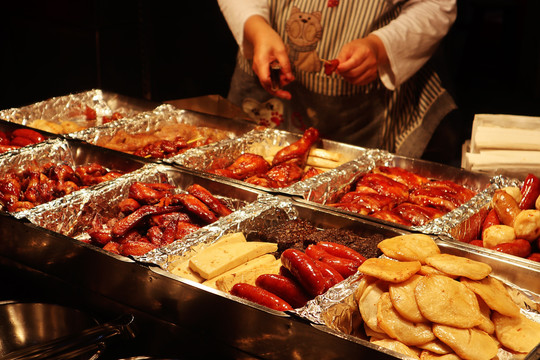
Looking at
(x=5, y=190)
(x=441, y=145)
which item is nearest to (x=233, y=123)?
(x=5, y=190)

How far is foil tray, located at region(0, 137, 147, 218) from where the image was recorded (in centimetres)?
297

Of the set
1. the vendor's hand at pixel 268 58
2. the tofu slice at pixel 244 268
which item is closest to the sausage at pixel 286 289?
the tofu slice at pixel 244 268

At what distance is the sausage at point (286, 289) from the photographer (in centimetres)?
187

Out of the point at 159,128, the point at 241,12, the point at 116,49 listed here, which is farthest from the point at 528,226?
the point at 116,49

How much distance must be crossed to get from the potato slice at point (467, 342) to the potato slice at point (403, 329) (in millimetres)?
32

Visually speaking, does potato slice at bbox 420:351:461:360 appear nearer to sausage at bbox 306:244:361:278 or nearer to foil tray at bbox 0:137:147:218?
sausage at bbox 306:244:361:278

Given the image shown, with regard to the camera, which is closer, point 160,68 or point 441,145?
point 441,145

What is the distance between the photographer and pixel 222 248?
213 cm

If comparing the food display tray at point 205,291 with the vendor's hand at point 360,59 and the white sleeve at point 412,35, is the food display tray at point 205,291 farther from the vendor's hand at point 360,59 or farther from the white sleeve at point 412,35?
the white sleeve at point 412,35

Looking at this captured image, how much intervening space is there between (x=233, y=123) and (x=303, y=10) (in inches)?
42.2

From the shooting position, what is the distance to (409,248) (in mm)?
1849

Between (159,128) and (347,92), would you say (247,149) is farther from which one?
(347,92)

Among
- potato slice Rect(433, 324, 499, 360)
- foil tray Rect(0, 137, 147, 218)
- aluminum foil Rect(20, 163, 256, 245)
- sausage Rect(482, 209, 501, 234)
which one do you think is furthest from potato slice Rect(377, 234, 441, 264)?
foil tray Rect(0, 137, 147, 218)

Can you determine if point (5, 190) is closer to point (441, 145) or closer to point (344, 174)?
point (344, 174)
